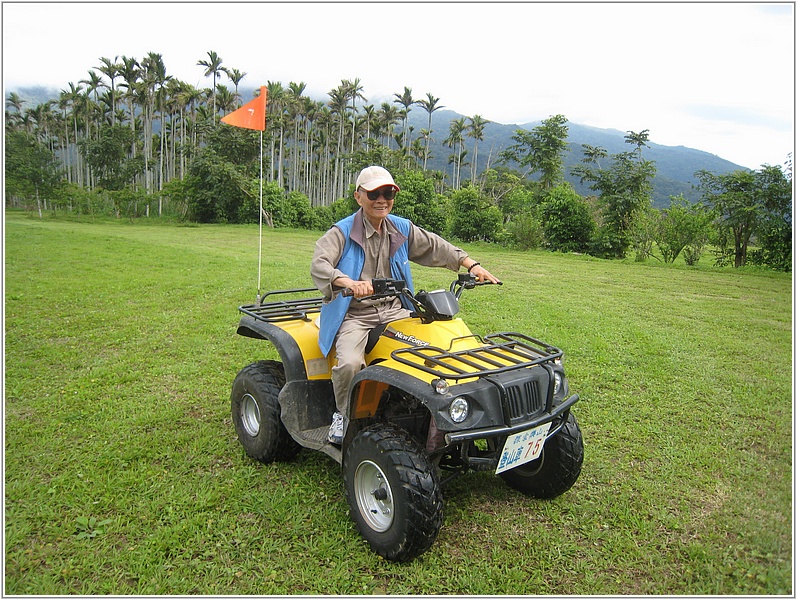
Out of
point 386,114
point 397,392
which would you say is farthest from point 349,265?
point 386,114

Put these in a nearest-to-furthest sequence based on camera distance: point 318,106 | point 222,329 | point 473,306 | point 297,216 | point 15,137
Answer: point 222,329
point 473,306
point 297,216
point 15,137
point 318,106

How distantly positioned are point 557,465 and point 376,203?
75.3 inches

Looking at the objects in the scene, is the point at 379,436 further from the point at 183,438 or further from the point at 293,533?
the point at 183,438

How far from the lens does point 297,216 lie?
36.7 metres

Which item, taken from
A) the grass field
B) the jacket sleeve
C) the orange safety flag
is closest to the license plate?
the grass field

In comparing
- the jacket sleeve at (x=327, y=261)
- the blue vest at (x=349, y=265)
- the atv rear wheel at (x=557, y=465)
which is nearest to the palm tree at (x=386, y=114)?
the blue vest at (x=349, y=265)

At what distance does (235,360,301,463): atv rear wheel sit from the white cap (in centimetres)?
151

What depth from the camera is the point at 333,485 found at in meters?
3.75

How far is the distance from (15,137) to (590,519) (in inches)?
1846

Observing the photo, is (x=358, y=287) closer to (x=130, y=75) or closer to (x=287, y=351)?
(x=287, y=351)

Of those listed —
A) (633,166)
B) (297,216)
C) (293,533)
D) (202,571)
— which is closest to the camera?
(202,571)

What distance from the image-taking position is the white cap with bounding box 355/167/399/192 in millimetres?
3494

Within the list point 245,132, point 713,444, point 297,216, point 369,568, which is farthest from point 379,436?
point 245,132

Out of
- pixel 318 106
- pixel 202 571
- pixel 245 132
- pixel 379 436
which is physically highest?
pixel 318 106
